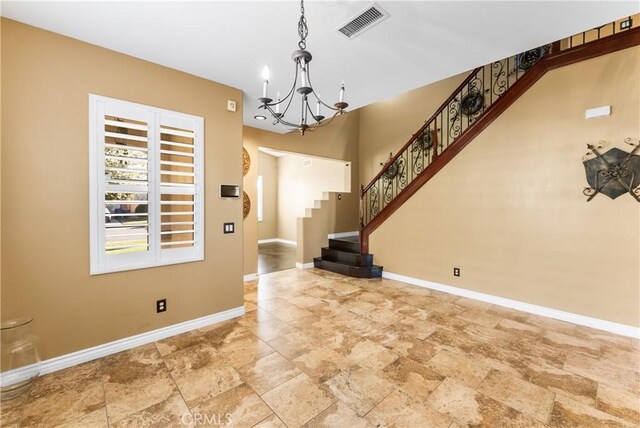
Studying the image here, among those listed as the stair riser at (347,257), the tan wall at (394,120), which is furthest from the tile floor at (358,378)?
the tan wall at (394,120)

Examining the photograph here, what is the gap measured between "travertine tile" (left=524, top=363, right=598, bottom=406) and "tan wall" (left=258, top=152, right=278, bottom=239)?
8.19 metres

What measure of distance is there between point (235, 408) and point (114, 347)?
1580 mm

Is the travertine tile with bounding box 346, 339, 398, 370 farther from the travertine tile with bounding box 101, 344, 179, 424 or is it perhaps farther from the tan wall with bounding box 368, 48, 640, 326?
the tan wall with bounding box 368, 48, 640, 326

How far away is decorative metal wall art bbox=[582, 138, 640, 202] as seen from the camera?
293cm

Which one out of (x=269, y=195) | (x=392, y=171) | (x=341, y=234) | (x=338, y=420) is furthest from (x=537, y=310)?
(x=269, y=195)

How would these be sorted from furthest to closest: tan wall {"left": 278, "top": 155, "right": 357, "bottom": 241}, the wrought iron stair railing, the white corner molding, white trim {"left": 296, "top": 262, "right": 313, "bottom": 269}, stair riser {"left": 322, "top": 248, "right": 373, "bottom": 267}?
tan wall {"left": 278, "top": 155, "right": 357, "bottom": 241} → white trim {"left": 296, "top": 262, "right": 313, "bottom": 269} → stair riser {"left": 322, "top": 248, "right": 373, "bottom": 267} → the wrought iron stair railing → the white corner molding

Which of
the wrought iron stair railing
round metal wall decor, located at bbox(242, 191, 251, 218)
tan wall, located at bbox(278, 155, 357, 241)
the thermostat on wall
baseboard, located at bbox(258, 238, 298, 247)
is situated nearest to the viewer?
the thermostat on wall

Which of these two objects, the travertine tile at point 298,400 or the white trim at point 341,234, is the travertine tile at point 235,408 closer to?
the travertine tile at point 298,400

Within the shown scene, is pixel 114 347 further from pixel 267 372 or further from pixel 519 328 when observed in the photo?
pixel 519 328

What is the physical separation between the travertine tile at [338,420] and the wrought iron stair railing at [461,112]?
12.2 feet

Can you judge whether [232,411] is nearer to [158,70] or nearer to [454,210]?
[158,70]

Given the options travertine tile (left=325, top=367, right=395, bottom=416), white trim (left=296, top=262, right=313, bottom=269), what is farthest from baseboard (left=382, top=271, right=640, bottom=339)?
travertine tile (left=325, top=367, right=395, bottom=416)

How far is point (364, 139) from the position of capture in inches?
283

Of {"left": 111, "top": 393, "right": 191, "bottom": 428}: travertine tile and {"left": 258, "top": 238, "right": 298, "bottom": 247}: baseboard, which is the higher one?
{"left": 258, "top": 238, "right": 298, "bottom": 247}: baseboard
